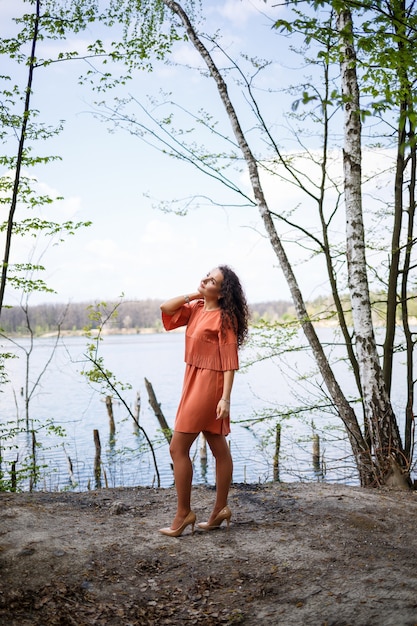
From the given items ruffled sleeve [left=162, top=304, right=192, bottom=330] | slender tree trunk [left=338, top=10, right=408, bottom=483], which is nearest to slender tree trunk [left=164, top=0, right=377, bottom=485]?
slender tree trunk [left=338, top=10, right=408, bottom=483]

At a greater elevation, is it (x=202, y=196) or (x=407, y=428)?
(x=202, y=196)

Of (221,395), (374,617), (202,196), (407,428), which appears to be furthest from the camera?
(202,196)

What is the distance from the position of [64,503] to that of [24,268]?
14.1ft

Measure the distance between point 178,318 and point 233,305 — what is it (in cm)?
44

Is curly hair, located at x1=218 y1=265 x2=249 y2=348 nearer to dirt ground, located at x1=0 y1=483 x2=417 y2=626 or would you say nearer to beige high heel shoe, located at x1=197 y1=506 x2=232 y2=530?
beige high heel shoe, located at x1=197 y1=506 x2=232 y2=530

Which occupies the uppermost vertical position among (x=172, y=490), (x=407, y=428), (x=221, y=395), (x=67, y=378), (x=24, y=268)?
(x=24, y=268)

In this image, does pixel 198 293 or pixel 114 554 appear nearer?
pixel 114 554

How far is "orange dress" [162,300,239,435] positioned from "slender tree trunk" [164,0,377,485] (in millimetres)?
2567

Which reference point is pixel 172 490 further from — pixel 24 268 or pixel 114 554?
pixel 24 268

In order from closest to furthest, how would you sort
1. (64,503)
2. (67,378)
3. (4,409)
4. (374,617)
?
(374,617) → (64,503) → (4,409) → (67,378)

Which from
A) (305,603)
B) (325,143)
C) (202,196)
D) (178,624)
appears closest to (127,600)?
(178,624)

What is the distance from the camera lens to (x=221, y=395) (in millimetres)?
4359

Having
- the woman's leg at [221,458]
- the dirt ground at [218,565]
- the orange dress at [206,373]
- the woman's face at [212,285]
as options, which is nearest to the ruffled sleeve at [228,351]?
the orange dress at [206,373]

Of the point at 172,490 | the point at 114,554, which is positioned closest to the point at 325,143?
the point at 172,490
